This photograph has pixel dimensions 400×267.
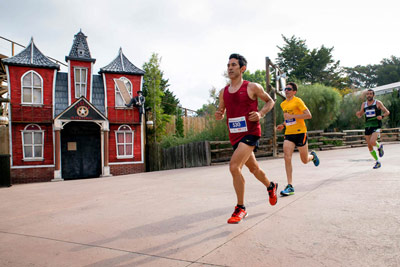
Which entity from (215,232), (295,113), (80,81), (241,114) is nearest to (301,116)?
(295,113)

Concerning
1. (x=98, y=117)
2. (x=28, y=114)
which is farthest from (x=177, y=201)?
(x=28, y=114)

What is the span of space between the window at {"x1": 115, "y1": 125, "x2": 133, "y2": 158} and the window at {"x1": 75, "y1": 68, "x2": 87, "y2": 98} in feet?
10.2

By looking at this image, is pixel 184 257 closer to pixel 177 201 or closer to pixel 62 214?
pixel 177 201

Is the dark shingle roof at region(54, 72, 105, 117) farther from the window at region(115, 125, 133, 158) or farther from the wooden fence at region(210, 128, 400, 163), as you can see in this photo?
the wooden fence at region(210, 128, 400, 163)

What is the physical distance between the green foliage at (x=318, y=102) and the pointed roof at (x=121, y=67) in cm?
1099

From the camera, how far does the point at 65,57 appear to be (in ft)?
57.1

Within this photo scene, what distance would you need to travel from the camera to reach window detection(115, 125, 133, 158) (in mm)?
18266

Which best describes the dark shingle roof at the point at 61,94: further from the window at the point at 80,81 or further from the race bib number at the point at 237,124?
the race bib number at the point at 237,124

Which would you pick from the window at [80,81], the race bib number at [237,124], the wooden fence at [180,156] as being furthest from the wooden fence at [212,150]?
the race bib number at [237,124]

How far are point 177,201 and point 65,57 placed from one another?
15914mm

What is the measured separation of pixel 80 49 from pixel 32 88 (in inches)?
146

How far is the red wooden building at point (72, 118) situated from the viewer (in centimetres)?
1614

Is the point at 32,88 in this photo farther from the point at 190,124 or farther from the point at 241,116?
the point at 241,116

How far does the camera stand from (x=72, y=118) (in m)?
16.4
